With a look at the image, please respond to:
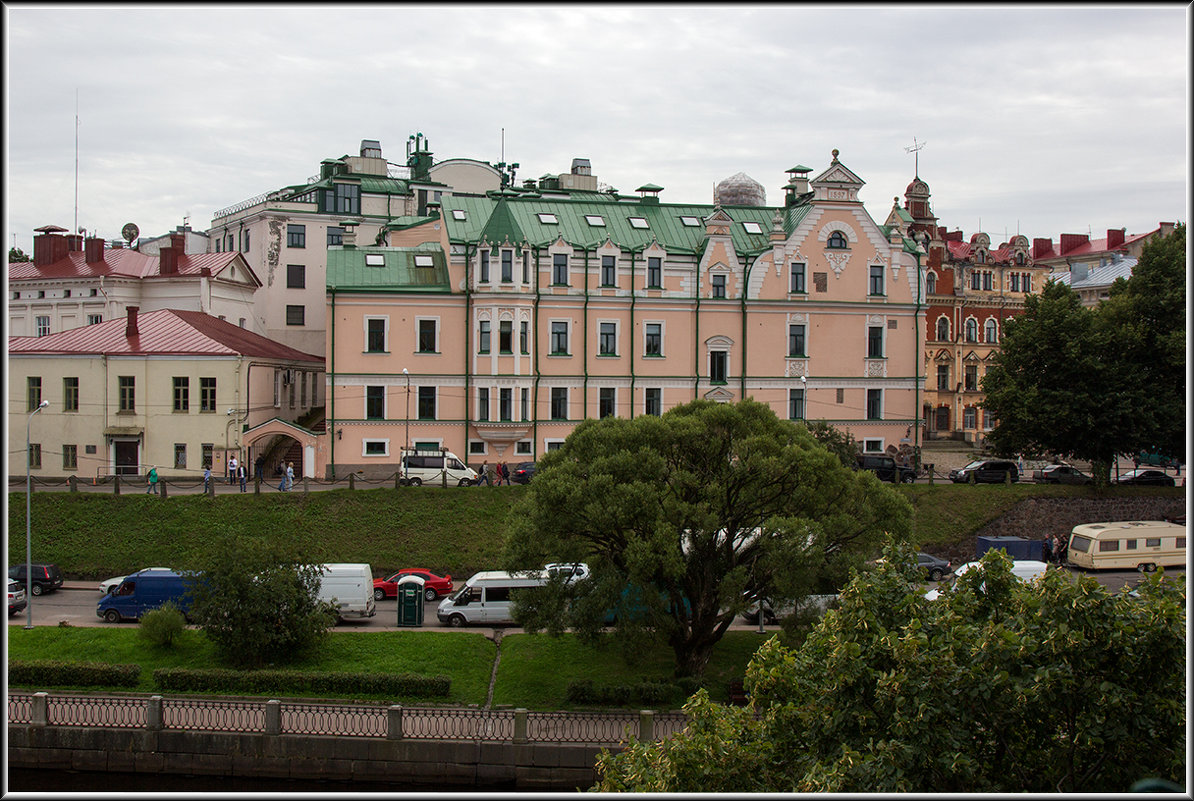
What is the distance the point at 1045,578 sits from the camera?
562 inches

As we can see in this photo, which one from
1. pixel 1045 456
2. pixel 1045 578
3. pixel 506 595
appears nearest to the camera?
pixel 1045 578

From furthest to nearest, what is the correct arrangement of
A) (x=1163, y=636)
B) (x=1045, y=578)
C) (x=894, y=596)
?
(x=894, y=596) < (x=1045, y=578) < (x=1163, y=636)

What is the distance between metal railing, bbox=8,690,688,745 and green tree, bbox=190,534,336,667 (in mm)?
3306

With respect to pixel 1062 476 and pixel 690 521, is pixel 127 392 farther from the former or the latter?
pixel 1062 476

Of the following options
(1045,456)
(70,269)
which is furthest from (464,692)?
(70,269)

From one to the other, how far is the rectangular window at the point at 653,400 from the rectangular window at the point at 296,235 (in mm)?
29421

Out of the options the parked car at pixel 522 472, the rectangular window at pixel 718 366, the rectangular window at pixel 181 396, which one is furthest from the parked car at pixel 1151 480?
the rectangular window at pixel 181 396

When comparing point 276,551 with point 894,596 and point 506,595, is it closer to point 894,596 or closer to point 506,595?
point 506,595

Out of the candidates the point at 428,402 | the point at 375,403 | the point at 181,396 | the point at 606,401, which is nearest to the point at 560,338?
the point at 606,401

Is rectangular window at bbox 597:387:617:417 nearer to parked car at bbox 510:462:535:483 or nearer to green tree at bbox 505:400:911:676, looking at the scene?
parked car at bbox 510:462:535:483

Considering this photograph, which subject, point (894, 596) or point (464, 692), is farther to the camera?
point (464, 692)

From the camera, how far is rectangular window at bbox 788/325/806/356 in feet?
172

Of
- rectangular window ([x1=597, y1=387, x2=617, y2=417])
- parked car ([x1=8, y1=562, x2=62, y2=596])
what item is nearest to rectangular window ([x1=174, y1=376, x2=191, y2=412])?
parked car ([x1=8, y1=562, x2=62, y2=596])

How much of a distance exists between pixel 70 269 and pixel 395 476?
2959 centimetres
